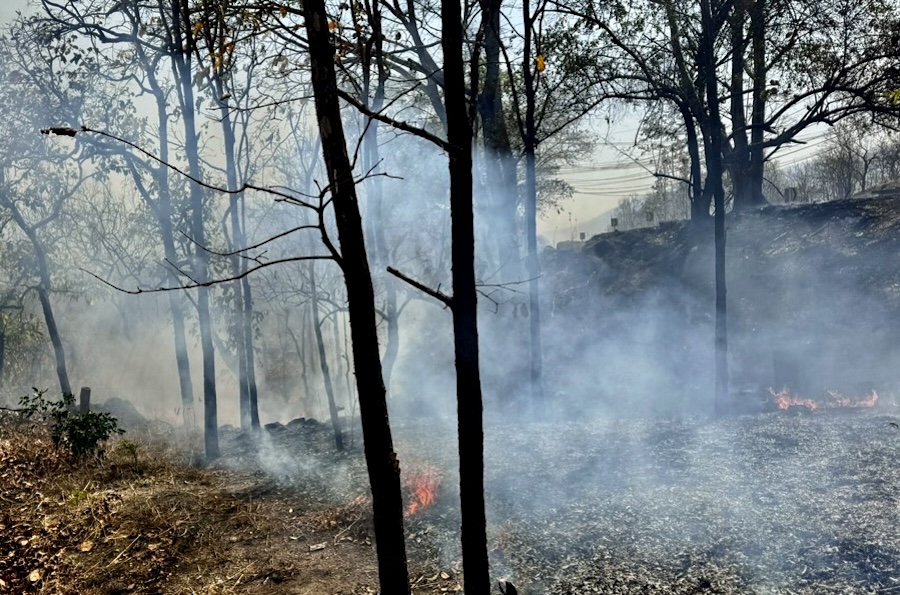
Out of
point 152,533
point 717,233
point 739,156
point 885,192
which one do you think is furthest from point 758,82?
point 152,533

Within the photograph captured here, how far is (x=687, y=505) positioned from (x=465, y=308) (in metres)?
5.08

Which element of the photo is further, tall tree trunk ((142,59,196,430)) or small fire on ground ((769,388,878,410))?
tall tree trunk ((142,59,196,430))

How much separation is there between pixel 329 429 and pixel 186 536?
729 cm

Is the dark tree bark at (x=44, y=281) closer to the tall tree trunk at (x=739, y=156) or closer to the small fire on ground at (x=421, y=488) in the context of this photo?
the small fire on ground at (x=421, y=488)

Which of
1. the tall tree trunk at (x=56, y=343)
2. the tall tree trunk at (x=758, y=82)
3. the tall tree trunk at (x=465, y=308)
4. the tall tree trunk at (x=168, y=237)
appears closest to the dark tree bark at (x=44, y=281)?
the tall tree trunk at (x=56, y=343)

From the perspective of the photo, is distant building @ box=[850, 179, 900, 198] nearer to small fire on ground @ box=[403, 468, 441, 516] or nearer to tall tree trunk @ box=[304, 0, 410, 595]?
small fire on ground @ box=[403, 468, 441, 516]

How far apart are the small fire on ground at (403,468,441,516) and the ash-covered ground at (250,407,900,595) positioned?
0.55 ft

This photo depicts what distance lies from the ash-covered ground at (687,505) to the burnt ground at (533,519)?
0.09ft

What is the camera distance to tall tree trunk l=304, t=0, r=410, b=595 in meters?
3.55

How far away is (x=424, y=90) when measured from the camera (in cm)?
1938

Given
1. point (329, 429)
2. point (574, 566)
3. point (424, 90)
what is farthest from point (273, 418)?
point (574, 566)

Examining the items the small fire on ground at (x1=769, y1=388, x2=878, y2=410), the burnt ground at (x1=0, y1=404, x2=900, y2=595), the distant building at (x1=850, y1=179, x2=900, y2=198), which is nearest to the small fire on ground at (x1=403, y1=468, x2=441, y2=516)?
the burnt ground at (x1=0, y1=404, x2=900, y2=595)

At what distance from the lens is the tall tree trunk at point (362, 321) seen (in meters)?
3.55

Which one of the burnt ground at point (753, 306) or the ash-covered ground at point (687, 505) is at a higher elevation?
the burnt ground at point (753, 306)
